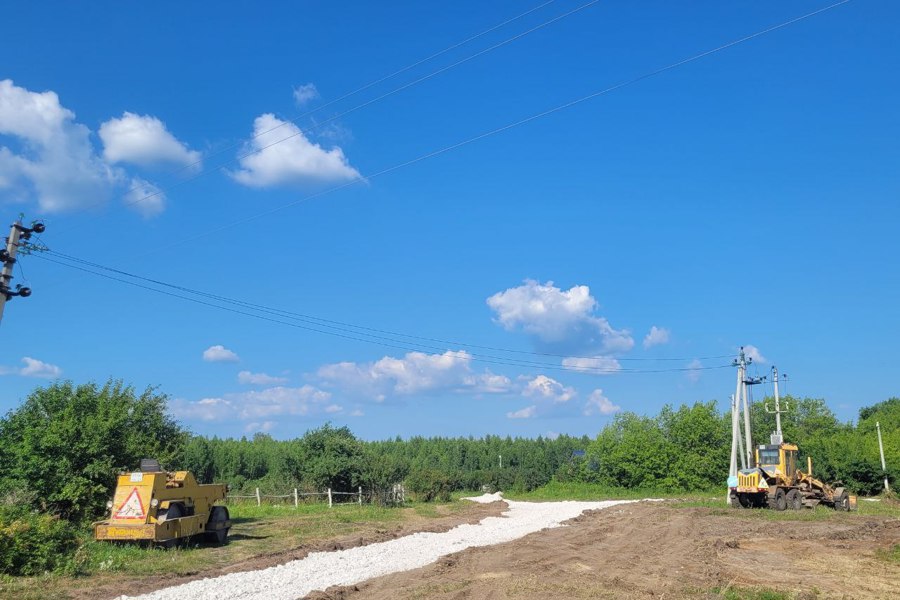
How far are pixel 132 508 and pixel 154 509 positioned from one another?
1.77ft

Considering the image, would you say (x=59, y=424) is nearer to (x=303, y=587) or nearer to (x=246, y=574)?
(x=246, y=574)

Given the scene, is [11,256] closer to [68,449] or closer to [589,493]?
[68,449]

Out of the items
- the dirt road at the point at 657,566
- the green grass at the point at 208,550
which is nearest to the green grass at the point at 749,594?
the dirt road at the point at 657,566

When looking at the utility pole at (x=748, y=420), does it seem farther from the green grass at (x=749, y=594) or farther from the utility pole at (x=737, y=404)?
the green grass at (x=749, y=594)

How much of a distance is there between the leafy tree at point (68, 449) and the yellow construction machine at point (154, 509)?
3280mm

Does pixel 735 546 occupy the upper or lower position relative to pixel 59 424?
lower

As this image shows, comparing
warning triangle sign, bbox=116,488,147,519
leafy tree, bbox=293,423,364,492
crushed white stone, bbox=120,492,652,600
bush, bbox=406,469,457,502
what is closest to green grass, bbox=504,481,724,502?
bush, bbox=406,469,457,502

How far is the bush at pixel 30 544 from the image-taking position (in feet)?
45.5

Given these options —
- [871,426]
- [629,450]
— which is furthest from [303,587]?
[871,426]

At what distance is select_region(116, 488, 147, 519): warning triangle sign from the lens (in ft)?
58.5

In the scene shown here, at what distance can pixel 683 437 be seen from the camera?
198ft

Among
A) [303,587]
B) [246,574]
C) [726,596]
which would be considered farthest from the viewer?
[246,574]

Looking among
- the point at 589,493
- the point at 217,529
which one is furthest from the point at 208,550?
the point at 589,493

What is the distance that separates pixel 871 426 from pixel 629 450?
166 feet
